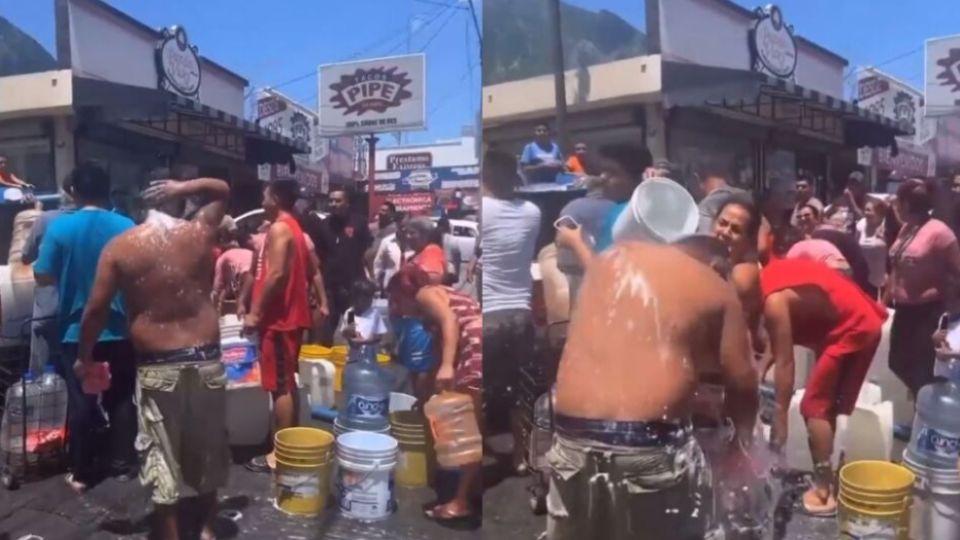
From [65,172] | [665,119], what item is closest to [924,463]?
[665,119]

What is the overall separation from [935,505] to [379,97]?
1707 millimetres

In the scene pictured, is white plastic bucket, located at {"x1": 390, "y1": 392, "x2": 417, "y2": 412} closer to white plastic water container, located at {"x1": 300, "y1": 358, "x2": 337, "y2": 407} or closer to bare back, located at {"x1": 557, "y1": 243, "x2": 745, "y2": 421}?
white plastic water container, located at {"x1": 300, "y1": 358, "x2": 337, "y2": 407}

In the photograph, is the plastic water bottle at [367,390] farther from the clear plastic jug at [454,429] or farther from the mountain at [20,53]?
the mountain at [20,53]

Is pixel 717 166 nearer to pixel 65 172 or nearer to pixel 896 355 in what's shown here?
pixel 896 355

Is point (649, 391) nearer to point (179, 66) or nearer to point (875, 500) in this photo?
point (875, 500)

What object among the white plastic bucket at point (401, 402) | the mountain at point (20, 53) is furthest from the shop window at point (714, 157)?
the mountain at point (20, 53)

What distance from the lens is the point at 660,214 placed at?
2316 mm

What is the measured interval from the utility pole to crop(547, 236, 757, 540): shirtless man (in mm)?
338

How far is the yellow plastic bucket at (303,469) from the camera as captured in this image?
9.52 ft

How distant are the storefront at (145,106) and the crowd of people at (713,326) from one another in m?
1.01

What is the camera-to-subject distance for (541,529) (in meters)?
2.56

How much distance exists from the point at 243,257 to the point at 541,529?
1.29 metres

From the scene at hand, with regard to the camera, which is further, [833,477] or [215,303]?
[215,303]

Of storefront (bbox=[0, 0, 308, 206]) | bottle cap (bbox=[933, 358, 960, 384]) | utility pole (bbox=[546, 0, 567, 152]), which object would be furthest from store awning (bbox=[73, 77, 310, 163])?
bottle cap (bbox=[933, 358, 960, 384])
